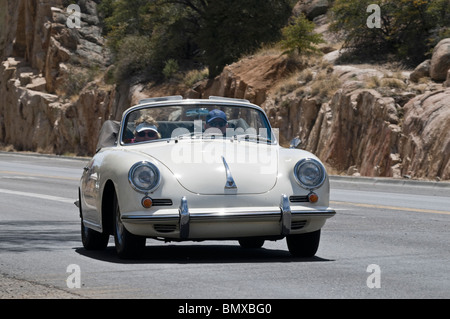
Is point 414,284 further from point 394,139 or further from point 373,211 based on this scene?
point 394,139

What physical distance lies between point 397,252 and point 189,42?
142ft

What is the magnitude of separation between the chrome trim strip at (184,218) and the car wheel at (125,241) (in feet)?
1.76

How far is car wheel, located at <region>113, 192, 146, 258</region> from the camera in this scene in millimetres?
9250

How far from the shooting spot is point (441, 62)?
31844mm

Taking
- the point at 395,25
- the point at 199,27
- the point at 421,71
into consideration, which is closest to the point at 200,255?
the point at 421,71

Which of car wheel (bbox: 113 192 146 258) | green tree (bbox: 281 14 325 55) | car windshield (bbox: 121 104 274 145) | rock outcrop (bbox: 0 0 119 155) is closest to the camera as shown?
car wheel (bbox: 113 192 146 258)

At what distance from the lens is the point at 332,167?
32281 millimetres

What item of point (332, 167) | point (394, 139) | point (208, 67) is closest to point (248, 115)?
point (394, 139)

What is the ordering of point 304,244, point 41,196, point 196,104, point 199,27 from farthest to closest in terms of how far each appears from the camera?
point 199,27, point 41,196, point 196,104, point 304,244

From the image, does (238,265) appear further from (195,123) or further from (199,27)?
(199,27)

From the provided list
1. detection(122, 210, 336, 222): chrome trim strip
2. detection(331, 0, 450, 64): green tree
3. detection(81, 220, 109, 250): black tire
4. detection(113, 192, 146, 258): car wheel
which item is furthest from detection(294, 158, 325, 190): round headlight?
detection(331, 0, 450, 64): green tree

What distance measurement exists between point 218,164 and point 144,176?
2.39ft

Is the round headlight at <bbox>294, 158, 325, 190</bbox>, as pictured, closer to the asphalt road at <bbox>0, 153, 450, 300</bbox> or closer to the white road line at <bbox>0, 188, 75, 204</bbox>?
the asphalt road at <bbox>0, 153, 450, 300</bbox>
